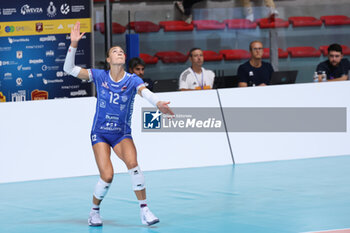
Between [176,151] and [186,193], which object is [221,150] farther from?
[186,193]

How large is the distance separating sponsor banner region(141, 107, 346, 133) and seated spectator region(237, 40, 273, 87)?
1.02 m

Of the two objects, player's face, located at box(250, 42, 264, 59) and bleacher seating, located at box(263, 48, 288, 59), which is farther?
bleacher seating, located at box(263, 48, 288, 59)

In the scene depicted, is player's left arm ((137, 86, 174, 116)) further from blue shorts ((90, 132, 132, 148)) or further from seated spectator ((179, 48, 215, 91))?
seated spectator ((179, 48, 215, 91))

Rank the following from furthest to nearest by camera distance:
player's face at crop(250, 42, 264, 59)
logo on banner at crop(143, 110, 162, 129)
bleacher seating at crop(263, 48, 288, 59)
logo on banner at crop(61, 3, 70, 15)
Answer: bleacher seating at crop(263, 48, 288, 59)
logo on banner at crop(61, 3, 70, 15)
player's face at crop(250, 42, 264, 59)
logo on banner at crop(143, 110, 162, 129)

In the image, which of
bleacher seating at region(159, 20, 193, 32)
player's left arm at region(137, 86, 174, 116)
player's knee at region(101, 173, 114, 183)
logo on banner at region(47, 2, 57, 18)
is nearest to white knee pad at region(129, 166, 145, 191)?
player's knee at region(101, 173, 114, 183)

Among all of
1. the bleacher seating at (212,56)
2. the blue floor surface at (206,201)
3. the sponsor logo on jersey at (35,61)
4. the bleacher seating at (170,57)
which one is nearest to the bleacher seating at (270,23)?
the bleacher seating at (212,56)

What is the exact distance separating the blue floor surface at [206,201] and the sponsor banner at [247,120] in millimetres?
607

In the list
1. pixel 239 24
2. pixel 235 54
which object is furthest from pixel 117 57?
pixel 239 24

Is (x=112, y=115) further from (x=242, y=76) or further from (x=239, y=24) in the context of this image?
(x=239, y=24)

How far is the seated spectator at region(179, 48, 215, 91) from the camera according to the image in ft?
37.1

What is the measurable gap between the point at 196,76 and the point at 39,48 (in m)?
3.30

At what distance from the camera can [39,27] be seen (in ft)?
41.3

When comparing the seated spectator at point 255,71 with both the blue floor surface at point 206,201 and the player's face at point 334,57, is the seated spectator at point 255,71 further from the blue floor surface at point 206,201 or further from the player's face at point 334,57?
the blue floor surface at point 206,201

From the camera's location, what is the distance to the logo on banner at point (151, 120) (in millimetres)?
10047
